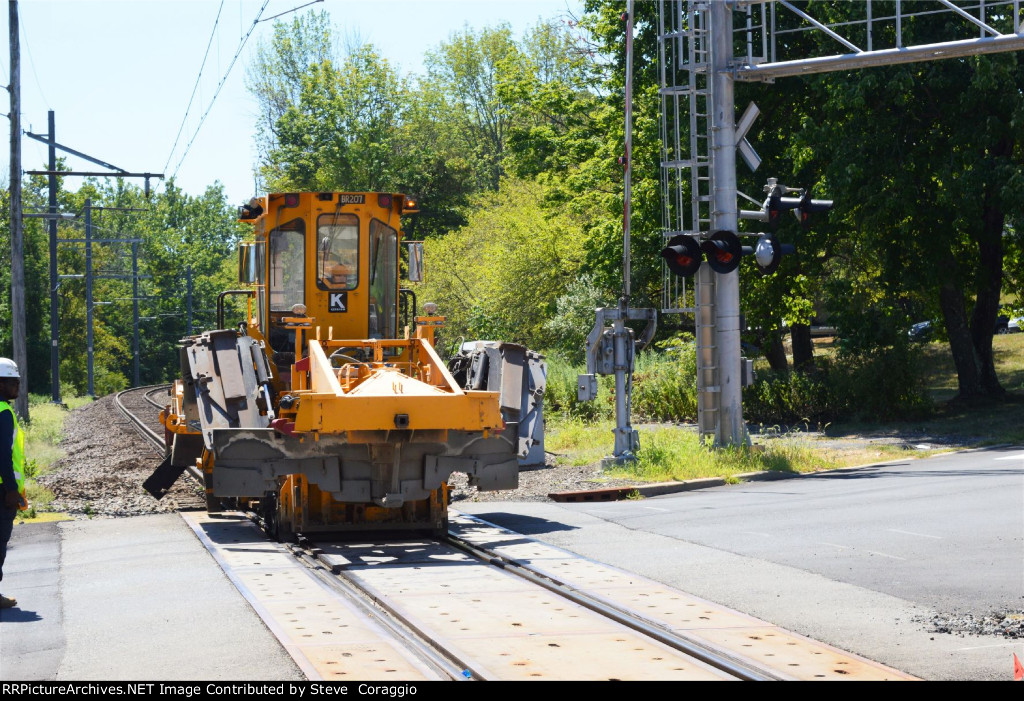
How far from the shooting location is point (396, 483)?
38.5ft

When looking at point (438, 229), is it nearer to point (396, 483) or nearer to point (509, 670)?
point (396, 483)

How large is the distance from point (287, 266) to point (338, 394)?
3.04m

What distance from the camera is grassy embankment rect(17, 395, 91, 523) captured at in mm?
14766

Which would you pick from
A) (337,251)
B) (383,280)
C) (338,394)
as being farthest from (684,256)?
(338,394)

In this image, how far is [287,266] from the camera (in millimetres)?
14133

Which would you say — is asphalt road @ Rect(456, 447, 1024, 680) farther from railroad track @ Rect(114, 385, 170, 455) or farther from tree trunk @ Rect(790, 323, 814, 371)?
tree trunk @ Rect(790, 323, 814, 371)

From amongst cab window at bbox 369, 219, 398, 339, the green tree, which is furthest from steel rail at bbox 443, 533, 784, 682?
the green tree

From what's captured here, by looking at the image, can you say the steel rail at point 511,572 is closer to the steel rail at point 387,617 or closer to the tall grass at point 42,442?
the steel rail at point 387,617

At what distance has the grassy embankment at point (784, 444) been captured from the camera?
17.6m

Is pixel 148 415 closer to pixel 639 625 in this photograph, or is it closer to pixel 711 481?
pixel 711 481

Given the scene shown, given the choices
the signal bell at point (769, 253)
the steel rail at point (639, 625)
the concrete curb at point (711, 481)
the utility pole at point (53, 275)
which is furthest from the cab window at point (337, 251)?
the utility pole at point (53, 275)

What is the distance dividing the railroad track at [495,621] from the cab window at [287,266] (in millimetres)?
3185
